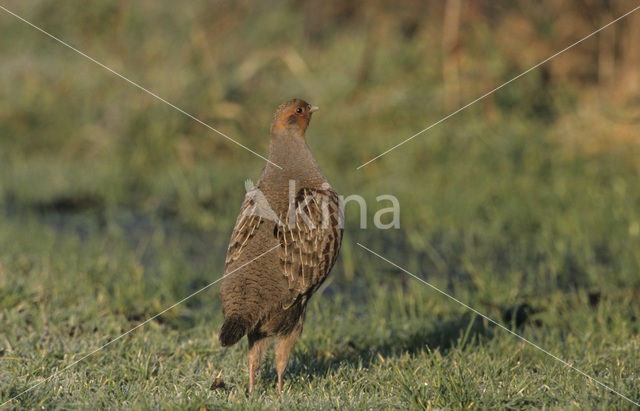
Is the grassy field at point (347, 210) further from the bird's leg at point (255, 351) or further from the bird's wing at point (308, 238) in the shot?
the bird's wing at point (308, 238)

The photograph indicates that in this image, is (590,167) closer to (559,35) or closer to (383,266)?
(559,35)

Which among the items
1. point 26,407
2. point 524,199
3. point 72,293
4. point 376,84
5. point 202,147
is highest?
point 376,84

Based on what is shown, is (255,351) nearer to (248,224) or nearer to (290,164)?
(248,224)

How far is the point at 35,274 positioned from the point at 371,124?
17.5 ft

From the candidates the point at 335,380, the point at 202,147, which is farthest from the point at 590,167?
the point at 335,380

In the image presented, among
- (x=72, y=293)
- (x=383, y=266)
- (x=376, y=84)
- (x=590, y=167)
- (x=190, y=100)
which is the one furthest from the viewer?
(x=376, y=84)

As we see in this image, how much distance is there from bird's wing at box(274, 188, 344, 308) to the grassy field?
0.52 m

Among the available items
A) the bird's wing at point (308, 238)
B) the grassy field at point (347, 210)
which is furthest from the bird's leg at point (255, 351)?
the bird's wing at point (308, 238)

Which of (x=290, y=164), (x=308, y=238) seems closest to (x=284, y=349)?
(x=308, y=238)

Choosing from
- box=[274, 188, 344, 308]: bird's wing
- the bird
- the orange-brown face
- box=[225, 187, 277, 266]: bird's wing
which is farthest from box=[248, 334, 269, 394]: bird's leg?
the orange-brown face

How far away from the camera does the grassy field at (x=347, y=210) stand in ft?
12.9

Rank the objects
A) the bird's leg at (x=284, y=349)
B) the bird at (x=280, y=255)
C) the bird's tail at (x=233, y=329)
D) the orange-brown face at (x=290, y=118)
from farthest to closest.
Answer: the orange-brown face at (x=290, y=118)
the bird's leg at (x=284, y=349)
the bird at (x=280, y=255)
the bird's tail at (x=233, y=329)

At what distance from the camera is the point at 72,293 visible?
5109mm

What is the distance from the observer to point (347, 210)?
25.5 feet
